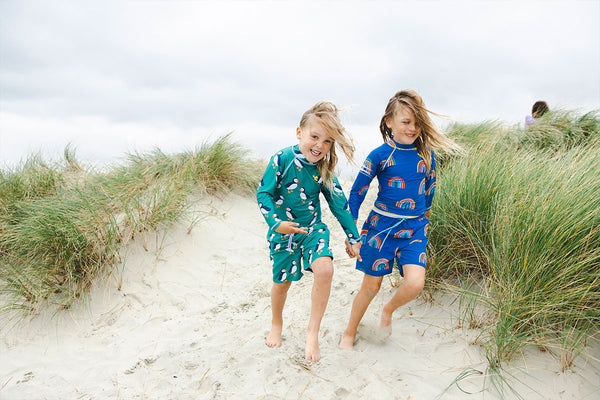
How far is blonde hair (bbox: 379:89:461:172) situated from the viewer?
2686 millimetres

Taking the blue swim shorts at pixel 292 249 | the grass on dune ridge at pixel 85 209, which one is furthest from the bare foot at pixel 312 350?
the grass on dune ridge at pixel 85 209

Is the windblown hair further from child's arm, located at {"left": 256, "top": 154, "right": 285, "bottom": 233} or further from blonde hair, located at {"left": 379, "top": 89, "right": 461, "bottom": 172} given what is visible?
child's arm, located at {"left": 256, "top": 154, "right": 285, "bottom": 233}

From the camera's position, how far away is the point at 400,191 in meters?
2.70

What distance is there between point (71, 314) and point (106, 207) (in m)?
1.33

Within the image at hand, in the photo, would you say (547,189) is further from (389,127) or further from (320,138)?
(320,138)

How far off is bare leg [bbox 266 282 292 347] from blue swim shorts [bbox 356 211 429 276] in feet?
2.06

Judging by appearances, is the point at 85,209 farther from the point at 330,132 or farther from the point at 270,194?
the point at 330,132

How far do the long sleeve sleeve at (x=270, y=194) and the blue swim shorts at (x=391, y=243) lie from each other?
2.38 feet

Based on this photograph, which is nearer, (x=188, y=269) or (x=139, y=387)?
(x=139, y=387)

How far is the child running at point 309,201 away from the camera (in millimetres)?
2553

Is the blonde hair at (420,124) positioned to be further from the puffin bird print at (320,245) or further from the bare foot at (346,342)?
the bare foot at (346,342)

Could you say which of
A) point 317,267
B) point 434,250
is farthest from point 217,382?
point 434,250

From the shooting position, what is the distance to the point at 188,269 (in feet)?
15.0

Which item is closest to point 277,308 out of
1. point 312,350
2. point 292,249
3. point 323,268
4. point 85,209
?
point 312,350
